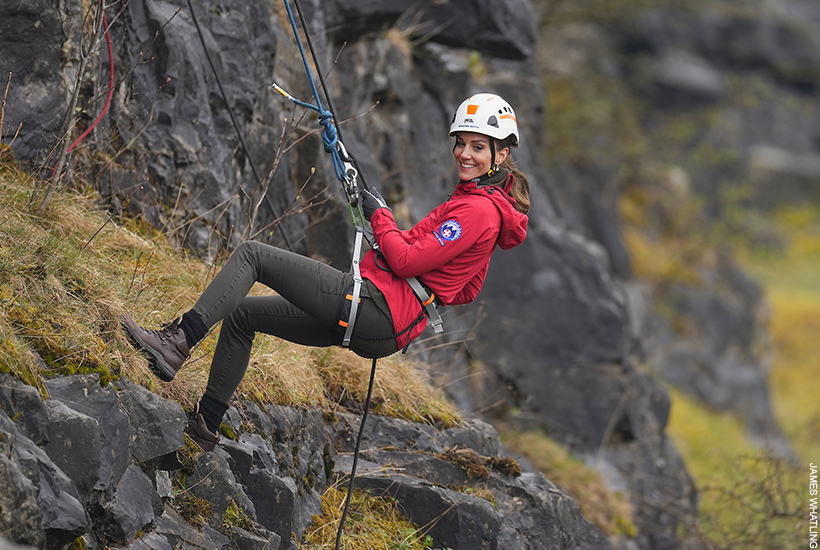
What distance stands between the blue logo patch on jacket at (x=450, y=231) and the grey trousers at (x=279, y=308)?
439 mm

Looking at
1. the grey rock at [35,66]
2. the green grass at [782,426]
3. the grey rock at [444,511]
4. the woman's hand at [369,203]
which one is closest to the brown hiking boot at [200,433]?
the grey rock at [444,511]

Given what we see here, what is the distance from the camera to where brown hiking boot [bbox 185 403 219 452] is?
3873 millimetres

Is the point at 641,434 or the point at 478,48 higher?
the point at 478,48

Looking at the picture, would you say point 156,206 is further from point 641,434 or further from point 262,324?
point 641,434

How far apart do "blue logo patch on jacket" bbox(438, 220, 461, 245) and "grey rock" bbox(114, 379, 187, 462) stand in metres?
1.58

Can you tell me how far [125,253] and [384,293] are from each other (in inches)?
80.0

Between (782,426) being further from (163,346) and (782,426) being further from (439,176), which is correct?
(163,346)

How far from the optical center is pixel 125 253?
4.87 m

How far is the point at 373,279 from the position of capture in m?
3.81

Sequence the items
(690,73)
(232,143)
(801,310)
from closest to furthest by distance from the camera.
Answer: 1. (232,143)
2. (801,310)
3. (690,73)

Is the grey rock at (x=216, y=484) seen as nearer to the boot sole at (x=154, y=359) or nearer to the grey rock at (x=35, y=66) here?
the boot sole at (x=154, y=359)

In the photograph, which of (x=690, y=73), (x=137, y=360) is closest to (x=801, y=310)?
(x=690, y=73)

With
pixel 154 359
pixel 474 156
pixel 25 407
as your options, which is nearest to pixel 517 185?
pixel 474 156

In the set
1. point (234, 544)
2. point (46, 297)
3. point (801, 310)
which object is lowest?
point (801, 310)
